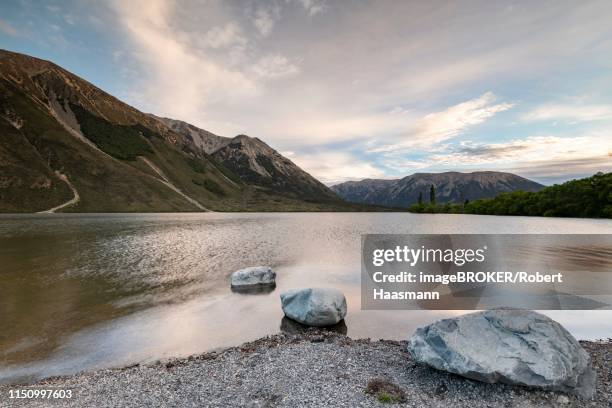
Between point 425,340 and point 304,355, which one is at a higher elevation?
point 425,340

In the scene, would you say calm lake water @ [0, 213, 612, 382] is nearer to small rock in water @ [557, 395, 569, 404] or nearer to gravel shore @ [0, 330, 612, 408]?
gravel shore @ [0, 330, 612, 408]

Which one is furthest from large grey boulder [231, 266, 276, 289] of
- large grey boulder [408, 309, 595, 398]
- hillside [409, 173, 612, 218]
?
hillside [409, 173, 612, 218]

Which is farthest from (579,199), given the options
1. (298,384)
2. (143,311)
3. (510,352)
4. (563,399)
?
(298,384)

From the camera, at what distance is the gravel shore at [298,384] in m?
11.5

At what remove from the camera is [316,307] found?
21719mm

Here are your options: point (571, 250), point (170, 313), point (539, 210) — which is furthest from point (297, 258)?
point (539, 210)

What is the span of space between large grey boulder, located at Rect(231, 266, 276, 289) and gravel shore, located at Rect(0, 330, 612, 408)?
1590cm

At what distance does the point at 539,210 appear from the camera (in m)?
194

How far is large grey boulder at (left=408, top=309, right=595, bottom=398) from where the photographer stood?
1162cm

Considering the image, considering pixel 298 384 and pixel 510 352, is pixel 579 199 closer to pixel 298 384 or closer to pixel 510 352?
pixel 510 352

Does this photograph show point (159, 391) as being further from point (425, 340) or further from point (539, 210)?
point (539, 210)

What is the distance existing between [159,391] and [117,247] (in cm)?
5394

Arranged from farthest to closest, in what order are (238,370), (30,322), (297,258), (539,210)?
(539,210) < (297,258) < (30,322) < (238,370)

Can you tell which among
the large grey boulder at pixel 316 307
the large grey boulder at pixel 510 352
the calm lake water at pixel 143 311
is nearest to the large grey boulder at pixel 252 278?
the calm lake water at pixel 143 311
